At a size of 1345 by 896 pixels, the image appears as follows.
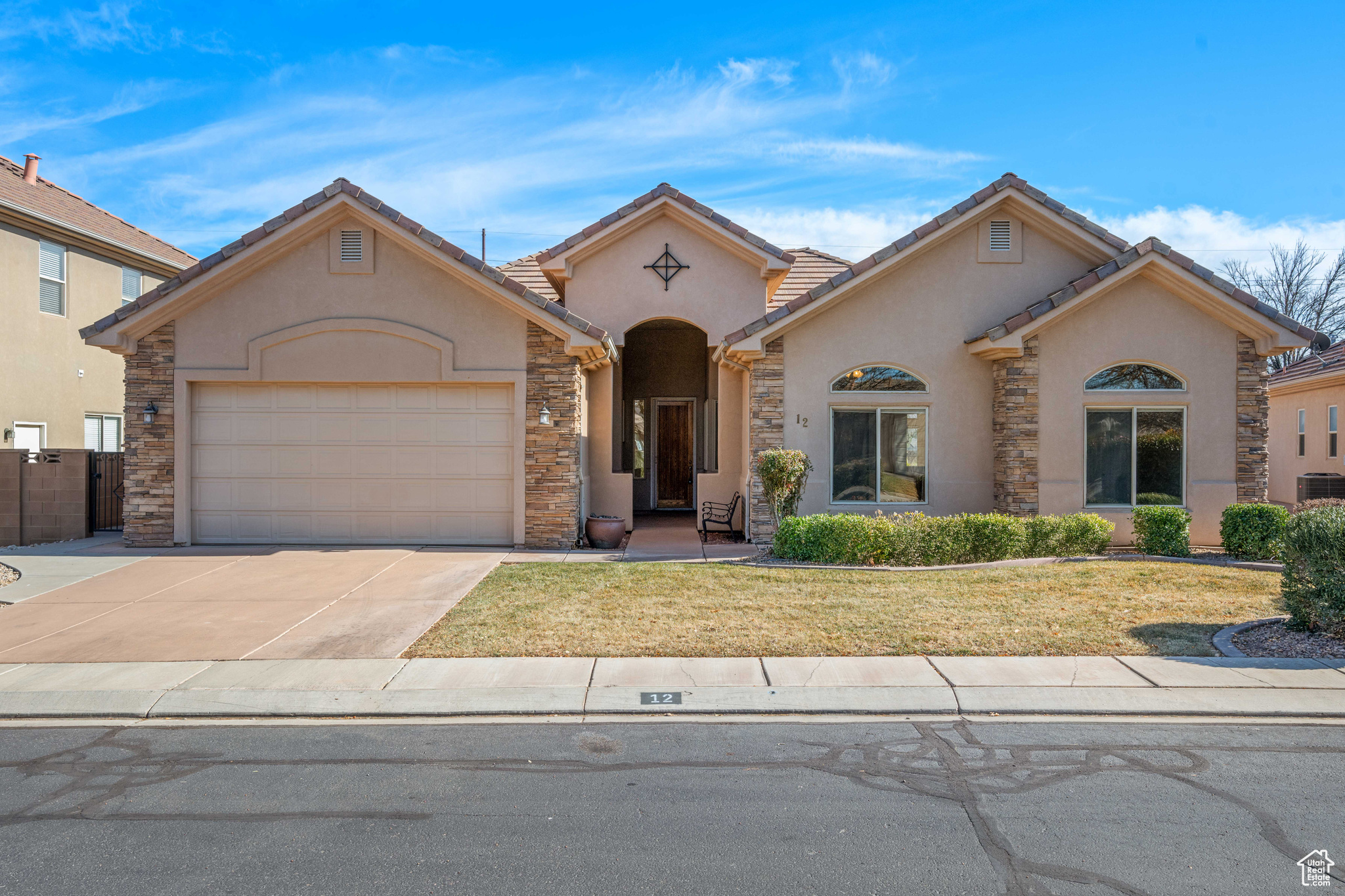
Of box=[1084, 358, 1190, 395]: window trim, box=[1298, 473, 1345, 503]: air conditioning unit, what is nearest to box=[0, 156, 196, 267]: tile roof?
box=[1084, 358, 1190, 395]: window trim

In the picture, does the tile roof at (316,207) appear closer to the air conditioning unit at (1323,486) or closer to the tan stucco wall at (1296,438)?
the air conditioning unit at (1323,486)

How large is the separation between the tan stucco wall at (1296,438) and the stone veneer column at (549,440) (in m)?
17.9

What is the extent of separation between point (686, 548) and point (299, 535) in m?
6.08

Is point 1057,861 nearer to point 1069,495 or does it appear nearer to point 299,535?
point 1069,495

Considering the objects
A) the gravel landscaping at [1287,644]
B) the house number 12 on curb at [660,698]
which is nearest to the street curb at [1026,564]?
the gravel landscaping at [1287,644]

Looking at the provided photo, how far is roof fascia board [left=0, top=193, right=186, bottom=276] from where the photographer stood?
54.5 feet

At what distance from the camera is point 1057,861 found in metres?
3.82

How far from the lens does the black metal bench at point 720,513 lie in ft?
49.4

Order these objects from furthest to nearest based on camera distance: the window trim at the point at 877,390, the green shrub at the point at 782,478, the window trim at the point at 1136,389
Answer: the window trim at the point at 877,390, the window trim at the point at 1136,389, the green shrub at the point at 782,478

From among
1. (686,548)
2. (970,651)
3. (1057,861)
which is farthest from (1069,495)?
(1057,861)

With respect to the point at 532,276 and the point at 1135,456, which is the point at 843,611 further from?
the point at 532,276

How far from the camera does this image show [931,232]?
44.0 ft

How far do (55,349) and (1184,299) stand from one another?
21.6 meters

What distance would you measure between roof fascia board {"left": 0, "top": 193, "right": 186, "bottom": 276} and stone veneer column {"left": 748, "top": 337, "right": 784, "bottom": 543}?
14896 millimetres
